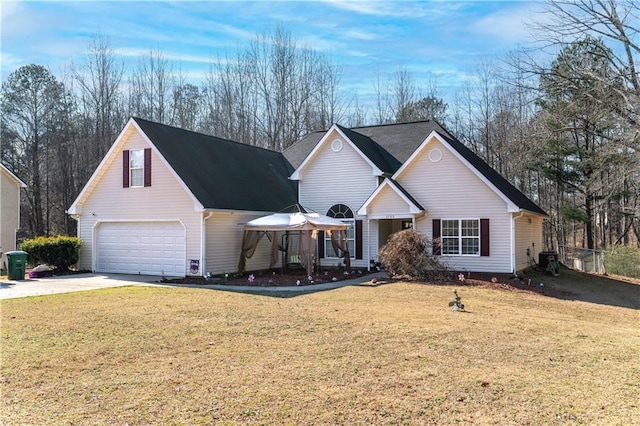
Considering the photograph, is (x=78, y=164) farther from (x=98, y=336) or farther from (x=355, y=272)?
(x=98, y=336)

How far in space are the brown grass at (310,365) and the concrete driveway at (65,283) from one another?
8.46 feet

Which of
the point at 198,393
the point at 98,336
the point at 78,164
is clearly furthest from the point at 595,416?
the point at 78,164

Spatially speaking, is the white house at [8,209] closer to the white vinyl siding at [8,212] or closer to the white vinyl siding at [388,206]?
the white vinyl siding at [8,212]

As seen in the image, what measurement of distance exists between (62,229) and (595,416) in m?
39.7

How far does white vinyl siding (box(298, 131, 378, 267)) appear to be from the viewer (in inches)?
881

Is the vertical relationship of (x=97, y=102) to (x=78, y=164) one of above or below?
above

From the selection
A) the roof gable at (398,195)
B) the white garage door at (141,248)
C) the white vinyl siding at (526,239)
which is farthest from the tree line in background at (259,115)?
the white garage door at (141,248)

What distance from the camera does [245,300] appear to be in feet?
42.8

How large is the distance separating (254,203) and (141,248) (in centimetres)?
486

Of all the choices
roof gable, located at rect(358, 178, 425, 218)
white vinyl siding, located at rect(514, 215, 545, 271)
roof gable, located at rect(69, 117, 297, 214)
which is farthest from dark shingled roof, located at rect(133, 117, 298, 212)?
white vinyl siding, located at rect(514, 215, 545, 271)

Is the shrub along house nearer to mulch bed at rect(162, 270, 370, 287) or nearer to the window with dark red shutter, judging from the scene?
the window with dark red shutter

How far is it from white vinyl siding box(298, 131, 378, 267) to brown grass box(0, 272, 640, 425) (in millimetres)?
10731

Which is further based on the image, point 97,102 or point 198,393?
point 97,102

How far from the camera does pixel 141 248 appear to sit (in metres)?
20.4
